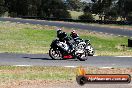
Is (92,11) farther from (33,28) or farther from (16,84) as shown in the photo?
(16,84)

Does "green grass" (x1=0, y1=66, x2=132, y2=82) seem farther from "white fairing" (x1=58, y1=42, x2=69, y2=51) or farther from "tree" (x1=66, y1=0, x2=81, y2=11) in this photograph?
"tree" (x1=66, y1=0, x2=81, y2=11)

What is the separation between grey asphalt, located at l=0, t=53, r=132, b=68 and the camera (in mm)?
18444

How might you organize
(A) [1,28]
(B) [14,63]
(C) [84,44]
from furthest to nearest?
1. (A) [1,28]
2. (C) [84,44]
3. (B) [14,63]

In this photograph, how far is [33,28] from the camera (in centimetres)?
4547

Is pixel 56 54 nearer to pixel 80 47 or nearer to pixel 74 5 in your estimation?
pixel 80 47

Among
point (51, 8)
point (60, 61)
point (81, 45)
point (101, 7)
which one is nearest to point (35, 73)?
point (60, 61)

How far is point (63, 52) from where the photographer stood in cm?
2039

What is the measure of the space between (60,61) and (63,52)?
94 cm

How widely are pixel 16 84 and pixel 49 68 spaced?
4.25 meters

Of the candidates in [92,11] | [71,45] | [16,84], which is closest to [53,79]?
[16,84]

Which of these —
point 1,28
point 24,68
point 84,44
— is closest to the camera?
point 24,68

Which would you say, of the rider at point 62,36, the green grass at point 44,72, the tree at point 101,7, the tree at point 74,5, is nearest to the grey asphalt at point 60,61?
the rider at point 62,36

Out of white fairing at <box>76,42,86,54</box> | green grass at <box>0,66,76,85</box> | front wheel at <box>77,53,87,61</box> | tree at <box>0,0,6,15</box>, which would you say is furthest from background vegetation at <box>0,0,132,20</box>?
green grass at <box>0,66,76,85</box>

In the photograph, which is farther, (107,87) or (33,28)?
(33,28)
